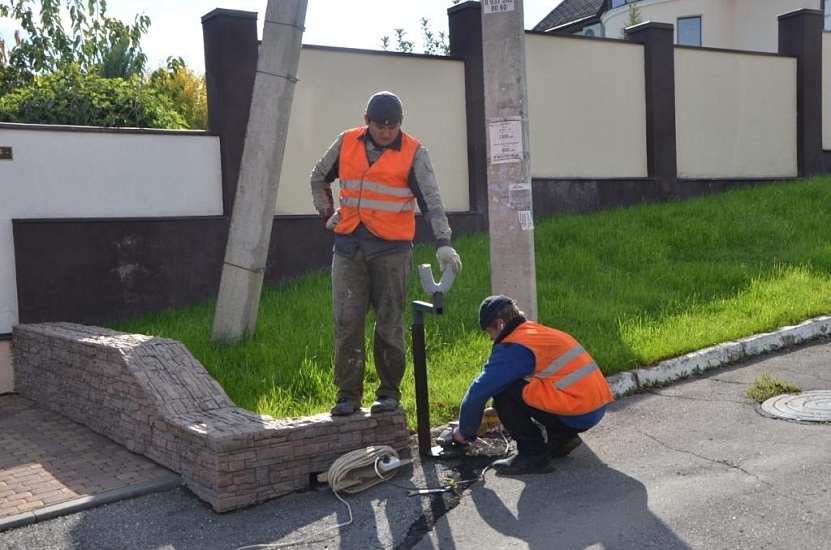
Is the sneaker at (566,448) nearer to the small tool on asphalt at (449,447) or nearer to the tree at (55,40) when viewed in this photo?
the small tool on asphalt at (449,447)

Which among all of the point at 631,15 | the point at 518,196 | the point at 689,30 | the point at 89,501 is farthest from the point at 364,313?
the point at 689,30

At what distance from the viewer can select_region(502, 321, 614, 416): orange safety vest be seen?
15.6 feet

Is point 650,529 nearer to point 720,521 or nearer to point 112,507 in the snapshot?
point 720,521

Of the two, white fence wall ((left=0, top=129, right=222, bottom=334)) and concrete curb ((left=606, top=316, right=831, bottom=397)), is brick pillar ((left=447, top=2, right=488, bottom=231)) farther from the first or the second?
concrete curb ((left=606, top=316, right=831, bottom=397))

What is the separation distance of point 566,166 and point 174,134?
5722mm

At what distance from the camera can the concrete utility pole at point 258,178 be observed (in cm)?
707

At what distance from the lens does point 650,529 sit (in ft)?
13.0

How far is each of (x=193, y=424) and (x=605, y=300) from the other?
172 inches

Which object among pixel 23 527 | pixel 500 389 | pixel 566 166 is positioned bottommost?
pixel 23 527

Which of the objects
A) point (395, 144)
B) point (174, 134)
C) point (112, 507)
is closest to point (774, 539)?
point (395, 144)

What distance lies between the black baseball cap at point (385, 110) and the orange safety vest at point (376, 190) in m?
0.20

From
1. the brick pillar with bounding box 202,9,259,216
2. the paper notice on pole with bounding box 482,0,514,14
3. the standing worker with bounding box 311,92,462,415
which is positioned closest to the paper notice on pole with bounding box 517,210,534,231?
the standing worker with bounding box 311,92,462,415

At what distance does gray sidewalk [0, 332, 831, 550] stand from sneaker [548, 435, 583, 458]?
0.05m

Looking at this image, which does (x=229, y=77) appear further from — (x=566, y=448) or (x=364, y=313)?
(x=566, y=448)
